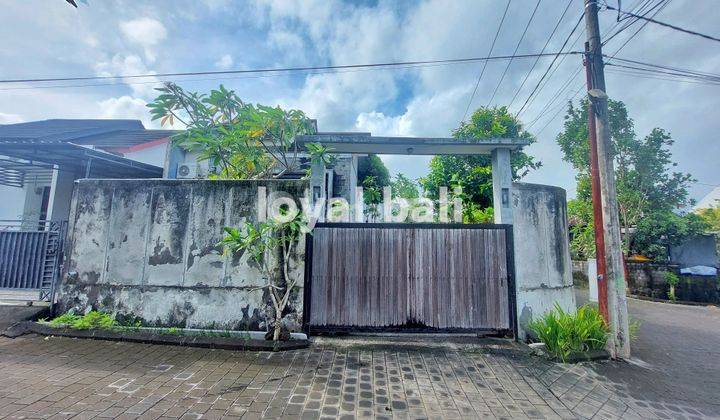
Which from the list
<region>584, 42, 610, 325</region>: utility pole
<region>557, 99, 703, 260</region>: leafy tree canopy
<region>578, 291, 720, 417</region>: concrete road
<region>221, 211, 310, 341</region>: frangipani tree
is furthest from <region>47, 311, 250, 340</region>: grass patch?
<region>557, 99, 703, 260</region>: leafy tree canopy

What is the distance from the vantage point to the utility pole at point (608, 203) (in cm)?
422

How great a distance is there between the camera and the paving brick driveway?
2738mm

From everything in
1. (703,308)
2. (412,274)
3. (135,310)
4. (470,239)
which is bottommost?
(703,308)

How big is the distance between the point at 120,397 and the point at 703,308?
47.6 ft

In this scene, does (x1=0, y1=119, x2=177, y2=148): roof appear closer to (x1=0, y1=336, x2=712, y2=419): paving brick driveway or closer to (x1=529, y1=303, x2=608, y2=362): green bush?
(x1=0, y1=336, x2=712, y2=419): paving brick driveway

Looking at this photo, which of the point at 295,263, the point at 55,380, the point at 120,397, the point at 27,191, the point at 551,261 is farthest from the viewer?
the point at 27,191

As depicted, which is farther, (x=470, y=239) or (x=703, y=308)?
(x=703, y=308)

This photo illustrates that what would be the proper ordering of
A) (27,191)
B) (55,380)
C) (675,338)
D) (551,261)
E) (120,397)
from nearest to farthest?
1. (120,397)
2. (55,380)
3. (551,261)
4. (675,338)
5. (27,191)

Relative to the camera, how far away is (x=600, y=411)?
2.96 m

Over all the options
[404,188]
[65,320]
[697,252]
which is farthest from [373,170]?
[697,252]

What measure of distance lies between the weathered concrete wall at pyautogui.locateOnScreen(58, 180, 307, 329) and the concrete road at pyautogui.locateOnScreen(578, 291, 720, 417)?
444 centimetres

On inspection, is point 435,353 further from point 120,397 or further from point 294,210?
point 120,397

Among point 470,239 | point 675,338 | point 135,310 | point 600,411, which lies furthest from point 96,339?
point 675,338

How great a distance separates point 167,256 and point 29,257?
2.72m
